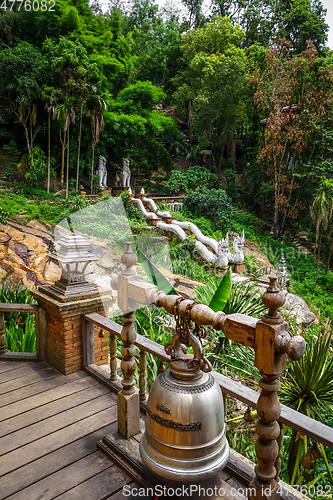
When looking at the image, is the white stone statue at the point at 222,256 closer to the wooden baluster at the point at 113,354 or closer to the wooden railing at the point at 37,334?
the wooden railing at the point at 37,334

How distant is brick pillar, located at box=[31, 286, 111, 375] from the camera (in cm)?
248

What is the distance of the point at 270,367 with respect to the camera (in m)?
1.01

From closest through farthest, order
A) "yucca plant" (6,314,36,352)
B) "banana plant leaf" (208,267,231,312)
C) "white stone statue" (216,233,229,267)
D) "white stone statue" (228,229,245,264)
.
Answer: "banana plant leaf" (208,267,231,312) → "yucca plant" (6,314,36,352) → "white stone statue" (216,233,229,267) → "white stone statue" (228,229,245,264)

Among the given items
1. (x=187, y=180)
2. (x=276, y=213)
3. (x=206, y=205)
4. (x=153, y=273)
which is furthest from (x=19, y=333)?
(x=276, y=213)

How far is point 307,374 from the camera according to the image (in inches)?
88.2

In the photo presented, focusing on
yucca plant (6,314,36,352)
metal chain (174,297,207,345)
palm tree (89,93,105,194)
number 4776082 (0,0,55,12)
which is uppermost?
number 4776082 (0,0,55,12)

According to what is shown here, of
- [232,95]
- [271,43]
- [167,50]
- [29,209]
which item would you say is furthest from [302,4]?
[29,209]

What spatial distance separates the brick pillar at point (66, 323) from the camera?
97.8 inches

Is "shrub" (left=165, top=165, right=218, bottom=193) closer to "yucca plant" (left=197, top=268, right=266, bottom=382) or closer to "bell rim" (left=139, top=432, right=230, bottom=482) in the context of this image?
"yucca plant" (left=197, top=268, right=266, bottom=382)

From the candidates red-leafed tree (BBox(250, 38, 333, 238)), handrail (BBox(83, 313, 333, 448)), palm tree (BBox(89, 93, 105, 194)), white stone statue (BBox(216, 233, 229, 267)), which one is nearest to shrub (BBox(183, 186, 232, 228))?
red-leafed tree (BBox(250, 38, 333, 238))

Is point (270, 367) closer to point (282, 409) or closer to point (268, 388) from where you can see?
point (268, 388)

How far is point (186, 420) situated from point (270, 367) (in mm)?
313

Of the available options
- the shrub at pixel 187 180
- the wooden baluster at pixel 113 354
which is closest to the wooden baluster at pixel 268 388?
the wooden baluster at pixel 113 354

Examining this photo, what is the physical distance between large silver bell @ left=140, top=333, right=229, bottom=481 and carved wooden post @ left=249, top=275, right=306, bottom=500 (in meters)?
0.16
